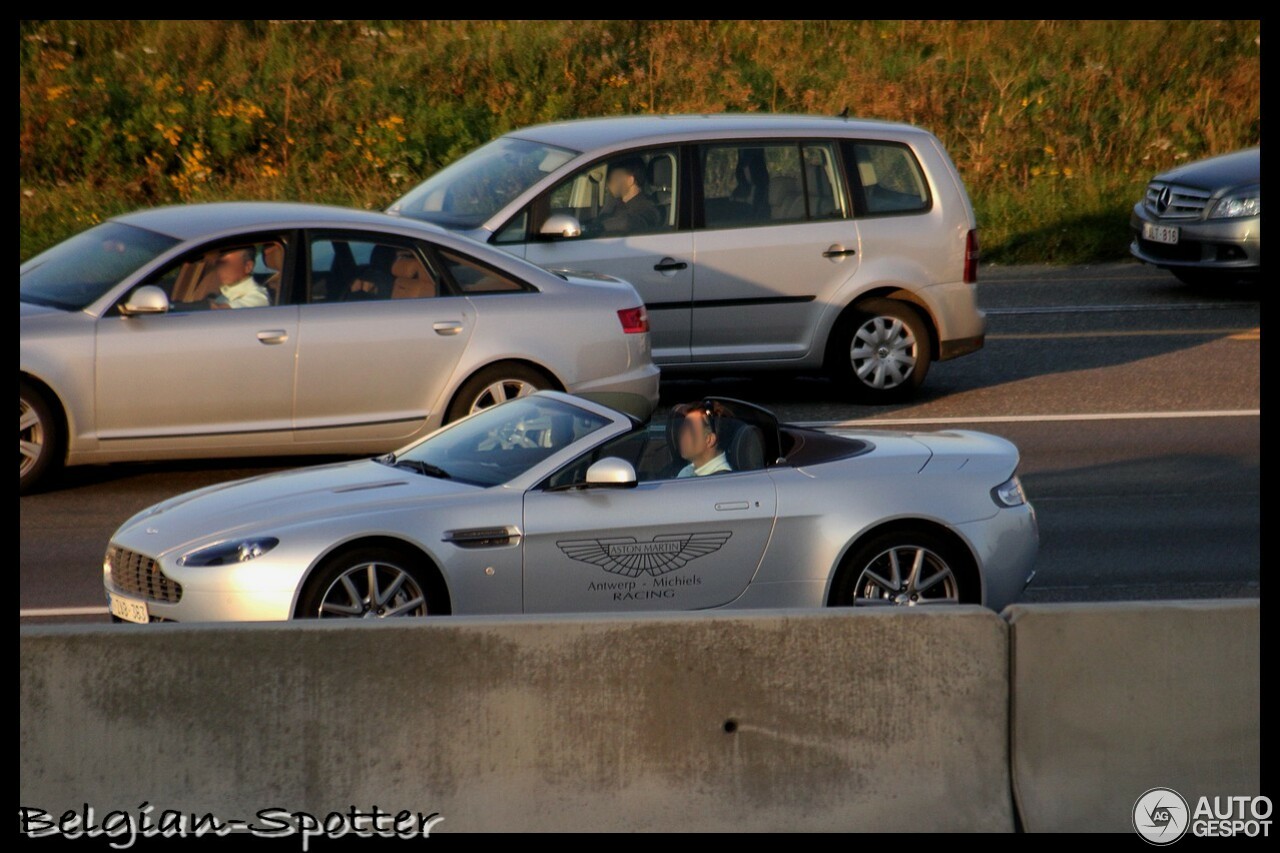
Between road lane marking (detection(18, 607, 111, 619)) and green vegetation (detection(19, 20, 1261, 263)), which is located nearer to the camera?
road lane marking (detection(18, 607, 111, 619))

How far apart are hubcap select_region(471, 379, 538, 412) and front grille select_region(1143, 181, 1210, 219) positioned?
932 cm

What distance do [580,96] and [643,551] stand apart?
18.8 metres

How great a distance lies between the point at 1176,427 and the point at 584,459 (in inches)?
245

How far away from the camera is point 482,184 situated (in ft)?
41.2

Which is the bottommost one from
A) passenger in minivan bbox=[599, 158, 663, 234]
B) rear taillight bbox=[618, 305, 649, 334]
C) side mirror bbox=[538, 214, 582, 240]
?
rear taillight bbox=[618, 305, 649, 334]

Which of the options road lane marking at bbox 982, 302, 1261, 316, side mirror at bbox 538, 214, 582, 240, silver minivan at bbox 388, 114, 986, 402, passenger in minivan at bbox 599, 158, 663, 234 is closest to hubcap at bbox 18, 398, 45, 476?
silver minivan at bbox 388, 114, 986, 402

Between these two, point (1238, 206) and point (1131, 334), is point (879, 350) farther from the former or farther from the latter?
point (1238, 206)

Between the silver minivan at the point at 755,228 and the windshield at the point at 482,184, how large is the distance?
0.02 metres

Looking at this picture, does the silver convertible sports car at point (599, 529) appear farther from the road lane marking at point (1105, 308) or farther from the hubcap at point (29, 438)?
the road lane marking at point (1105, 308)

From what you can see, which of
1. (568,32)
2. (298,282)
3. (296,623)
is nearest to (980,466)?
(296,623)

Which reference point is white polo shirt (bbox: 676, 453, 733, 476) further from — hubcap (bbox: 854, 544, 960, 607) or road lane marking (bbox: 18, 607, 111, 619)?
road lane marking (bbox: 18, 607, 111, 619)

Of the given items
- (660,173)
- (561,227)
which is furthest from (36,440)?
(660,173)

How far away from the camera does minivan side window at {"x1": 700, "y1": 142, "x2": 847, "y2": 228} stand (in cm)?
1248
